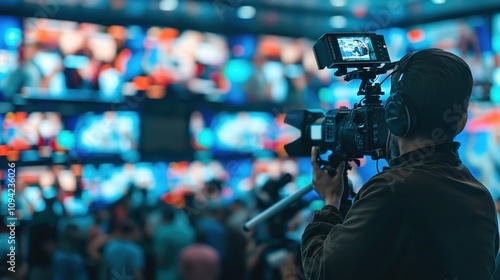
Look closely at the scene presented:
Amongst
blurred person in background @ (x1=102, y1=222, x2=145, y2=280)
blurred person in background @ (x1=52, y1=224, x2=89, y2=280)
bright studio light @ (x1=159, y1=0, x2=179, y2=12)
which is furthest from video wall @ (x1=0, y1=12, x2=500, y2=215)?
blurred person in background @ (x1=102, y1=222, x2=145, y2=280)

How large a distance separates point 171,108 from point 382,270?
5.54m

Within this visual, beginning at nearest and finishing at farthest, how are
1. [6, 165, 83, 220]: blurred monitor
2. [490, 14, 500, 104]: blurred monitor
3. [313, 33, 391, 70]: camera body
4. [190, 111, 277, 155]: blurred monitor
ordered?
[313, 33, 391, 70]: camera body → [6, 165, 83, 220]: blurred monitor → [490, 14, 500, 104]: blurred monitor → [190, 111, 277, 155]: blurred monitor

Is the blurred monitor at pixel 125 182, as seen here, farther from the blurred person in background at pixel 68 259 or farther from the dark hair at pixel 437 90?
the dark hair at pixel 437 90

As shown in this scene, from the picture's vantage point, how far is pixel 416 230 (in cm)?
107

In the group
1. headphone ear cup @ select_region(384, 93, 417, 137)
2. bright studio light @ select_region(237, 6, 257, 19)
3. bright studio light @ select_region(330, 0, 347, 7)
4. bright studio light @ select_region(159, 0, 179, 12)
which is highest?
bright studio light @ select_region(330, 0, 347, 7)

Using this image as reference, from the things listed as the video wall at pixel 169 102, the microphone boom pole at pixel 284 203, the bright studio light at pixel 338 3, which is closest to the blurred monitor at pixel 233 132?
the video wall at pixel 169 102

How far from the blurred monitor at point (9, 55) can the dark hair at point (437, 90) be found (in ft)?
16.4

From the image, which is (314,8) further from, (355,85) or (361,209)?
(361,209)

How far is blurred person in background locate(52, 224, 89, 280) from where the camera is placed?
4398 mm

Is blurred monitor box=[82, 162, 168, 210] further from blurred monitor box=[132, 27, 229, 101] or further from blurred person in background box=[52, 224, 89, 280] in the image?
blurred person in background box=[52, 224, 89, 280]

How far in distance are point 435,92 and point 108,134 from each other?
5.16 metres

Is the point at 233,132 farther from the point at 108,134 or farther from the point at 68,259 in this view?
the point at 68,259

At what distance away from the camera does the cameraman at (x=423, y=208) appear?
42.1 inches

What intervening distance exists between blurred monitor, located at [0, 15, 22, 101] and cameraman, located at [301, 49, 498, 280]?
4922 millimetres
